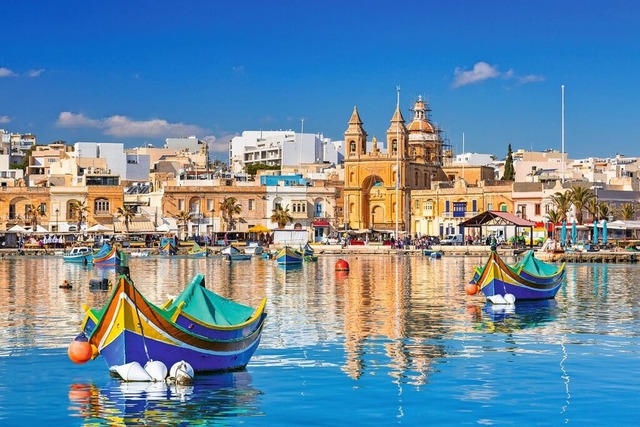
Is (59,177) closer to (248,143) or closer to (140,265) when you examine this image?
(140,265)

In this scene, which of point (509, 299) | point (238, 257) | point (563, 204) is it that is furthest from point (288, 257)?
point (509, 299)

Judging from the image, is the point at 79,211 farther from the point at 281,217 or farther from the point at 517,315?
the point at 517,315

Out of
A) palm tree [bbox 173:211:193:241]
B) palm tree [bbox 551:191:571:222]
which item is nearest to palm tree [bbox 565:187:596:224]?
palm tree [bbox 551:191:571:222]

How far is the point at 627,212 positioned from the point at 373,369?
81.2 meters

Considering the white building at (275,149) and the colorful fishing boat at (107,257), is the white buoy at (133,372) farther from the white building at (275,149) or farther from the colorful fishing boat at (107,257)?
the white building at (275,149)

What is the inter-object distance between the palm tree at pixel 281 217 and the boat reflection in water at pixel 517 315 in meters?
69.5

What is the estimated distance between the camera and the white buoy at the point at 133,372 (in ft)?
70.0

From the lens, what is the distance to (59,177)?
114125 millimetres

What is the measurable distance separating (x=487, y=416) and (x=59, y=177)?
100477 mm

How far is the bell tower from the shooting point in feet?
396

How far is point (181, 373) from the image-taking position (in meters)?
21.4

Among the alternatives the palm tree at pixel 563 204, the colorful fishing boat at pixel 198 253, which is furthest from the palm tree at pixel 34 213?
the palm tree at pixel 563 204

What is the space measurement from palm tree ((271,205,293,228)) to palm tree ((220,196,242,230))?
3810 millimetres

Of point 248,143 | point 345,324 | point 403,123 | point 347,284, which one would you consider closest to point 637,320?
point 345,324
